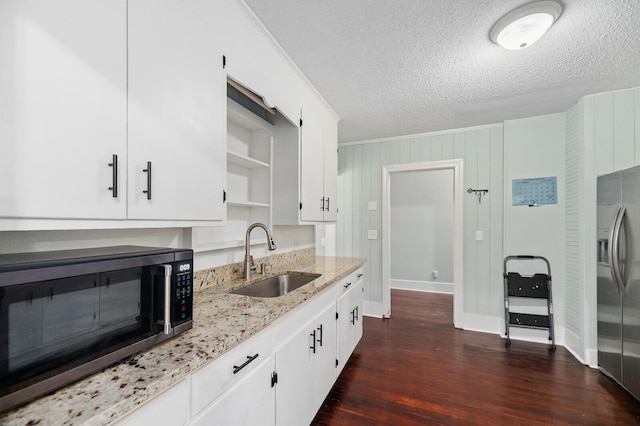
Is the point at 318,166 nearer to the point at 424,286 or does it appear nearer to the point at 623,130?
the point at 623,130

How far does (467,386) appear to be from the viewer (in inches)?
89.0

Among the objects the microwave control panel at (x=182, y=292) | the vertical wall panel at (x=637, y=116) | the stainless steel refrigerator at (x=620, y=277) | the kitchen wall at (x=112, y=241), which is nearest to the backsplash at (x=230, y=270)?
the kitchen wall at (x=112, y=241)

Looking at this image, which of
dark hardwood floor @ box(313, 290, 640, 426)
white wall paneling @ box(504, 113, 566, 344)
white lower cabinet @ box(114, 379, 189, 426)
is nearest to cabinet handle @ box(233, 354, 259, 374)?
white lower cabinet @ box(114, 379, 189, 426)

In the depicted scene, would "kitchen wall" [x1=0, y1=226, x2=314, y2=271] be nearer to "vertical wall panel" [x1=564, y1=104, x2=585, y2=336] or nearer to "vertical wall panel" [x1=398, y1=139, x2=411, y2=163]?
"vertical wall panel" [x1=398, y1=139, x2=411, y2=163]

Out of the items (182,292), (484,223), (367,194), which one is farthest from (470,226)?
(182,292)

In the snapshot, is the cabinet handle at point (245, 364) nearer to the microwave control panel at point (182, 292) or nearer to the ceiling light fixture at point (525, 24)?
the microwave control panel at point (182, 292)

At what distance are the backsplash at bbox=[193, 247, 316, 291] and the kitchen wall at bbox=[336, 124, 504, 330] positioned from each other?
1429mm

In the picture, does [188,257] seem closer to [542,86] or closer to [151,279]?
[151,279]

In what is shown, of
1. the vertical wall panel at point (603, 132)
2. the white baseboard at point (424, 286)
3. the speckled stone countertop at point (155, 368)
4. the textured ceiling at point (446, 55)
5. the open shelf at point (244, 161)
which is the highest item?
the textured ceiling at point (446, 55)

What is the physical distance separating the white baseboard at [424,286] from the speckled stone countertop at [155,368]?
4.39 metres

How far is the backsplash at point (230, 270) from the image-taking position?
1673 millimetres

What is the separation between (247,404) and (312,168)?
5.80ft

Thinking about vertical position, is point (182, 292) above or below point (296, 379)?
above

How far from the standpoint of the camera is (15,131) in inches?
27.5
